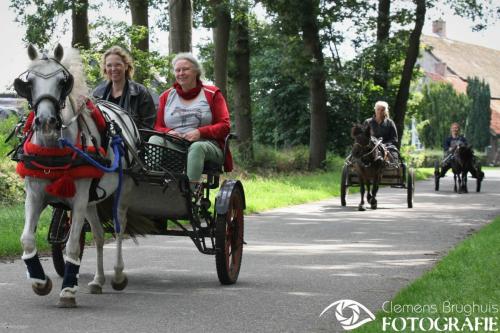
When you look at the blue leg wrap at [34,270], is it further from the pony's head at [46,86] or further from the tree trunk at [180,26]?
the tree trunk at [180,26]

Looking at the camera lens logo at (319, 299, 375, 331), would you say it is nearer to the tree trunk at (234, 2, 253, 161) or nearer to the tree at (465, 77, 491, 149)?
the tree trunk at (234, 2, 253, 161)

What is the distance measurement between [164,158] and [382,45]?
27.9 meters

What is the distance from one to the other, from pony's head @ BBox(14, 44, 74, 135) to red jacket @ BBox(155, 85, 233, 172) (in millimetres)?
2040

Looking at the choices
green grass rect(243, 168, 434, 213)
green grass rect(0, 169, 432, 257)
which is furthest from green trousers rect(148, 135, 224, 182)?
green grass rect(243, 168, 434, 213)

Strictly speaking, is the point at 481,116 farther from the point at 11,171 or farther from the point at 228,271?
the point at 228,271

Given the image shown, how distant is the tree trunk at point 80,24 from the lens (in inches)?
1046

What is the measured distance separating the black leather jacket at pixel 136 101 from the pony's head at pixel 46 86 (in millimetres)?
Answer: 2135

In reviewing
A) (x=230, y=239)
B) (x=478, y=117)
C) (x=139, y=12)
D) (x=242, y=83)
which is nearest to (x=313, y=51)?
(x=242, y=83)

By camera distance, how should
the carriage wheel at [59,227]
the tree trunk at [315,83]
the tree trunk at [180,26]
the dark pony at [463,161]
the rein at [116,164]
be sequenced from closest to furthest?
1. the rein at [116,164]
2. the carriage wheel at [59,227]
3. the tree trunk at [180,26]
4. the dark pony at [463,161]
5. the tree trunk at [315,83]

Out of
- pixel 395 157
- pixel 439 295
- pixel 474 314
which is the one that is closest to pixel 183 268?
pixel 439 295

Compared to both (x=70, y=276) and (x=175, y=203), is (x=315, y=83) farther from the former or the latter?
(x=70, y=276)

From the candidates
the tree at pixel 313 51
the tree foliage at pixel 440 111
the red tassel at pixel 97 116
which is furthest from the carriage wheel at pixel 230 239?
the tree foliage at pixel 440 111

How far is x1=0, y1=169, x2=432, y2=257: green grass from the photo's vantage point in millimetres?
11773

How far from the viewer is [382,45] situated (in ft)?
118
